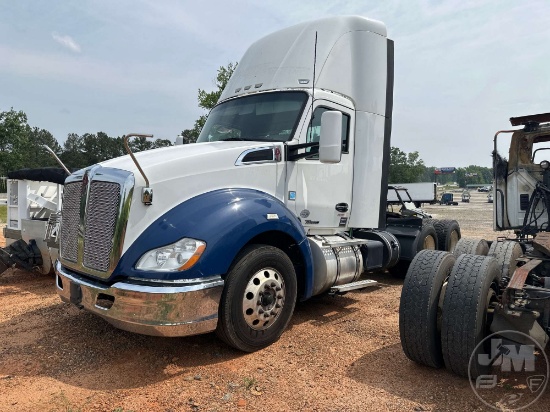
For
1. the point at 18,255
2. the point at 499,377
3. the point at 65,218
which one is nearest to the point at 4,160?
the point at 18,255

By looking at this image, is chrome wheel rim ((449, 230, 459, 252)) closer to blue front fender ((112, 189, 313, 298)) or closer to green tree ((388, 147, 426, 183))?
blue front fender ((112, 189, 313, 298))

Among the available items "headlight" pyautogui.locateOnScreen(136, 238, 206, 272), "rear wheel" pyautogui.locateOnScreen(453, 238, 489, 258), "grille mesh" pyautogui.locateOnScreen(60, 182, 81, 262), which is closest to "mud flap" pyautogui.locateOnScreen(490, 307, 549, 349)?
"rear wheel" pyautogui.locateOnScreen(453, 238, 489, 258)

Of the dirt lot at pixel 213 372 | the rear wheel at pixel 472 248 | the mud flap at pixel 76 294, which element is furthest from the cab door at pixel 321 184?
the mud flap at pixel 76 294

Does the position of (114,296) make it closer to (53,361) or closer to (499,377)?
(53,361)

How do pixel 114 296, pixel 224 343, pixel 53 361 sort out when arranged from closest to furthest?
pixel 114 296, pixel 53 361, pixel 224 343

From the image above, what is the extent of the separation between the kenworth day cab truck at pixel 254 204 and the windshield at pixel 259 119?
0.02 metres

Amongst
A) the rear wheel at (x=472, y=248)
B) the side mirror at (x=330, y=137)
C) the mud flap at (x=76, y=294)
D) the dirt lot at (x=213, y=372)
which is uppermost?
the side mirror at (x=330, y=137)

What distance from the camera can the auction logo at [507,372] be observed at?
126 inches

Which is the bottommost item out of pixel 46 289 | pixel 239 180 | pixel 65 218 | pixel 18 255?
pixel 46 289

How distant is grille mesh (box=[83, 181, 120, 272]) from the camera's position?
146 inches

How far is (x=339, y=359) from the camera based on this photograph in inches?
158

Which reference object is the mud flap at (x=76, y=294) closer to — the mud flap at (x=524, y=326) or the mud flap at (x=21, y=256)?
the mud flap at (x=21, y=256)

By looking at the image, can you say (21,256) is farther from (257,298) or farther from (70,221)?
(257,298)

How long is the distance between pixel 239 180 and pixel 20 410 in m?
2.65
